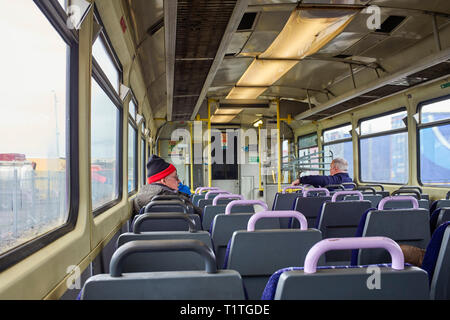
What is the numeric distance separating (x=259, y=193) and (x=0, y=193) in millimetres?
9875

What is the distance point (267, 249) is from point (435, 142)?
5.32m

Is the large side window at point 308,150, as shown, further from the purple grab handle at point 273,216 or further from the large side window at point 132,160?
the purple grab handle at point 273,216

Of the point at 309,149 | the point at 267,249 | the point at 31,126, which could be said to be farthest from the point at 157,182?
the point at 309,149

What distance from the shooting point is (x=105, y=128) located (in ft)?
12.1

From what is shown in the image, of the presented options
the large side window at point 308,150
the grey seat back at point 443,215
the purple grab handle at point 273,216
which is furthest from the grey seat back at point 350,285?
the large side window at point 308,150

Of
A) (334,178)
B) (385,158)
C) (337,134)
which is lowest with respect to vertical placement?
(334,178)

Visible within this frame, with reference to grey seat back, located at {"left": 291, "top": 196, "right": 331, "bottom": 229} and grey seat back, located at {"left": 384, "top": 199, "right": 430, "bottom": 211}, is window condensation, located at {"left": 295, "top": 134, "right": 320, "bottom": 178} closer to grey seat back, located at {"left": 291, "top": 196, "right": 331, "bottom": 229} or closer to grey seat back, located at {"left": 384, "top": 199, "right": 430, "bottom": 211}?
grey seat back, located at {"left": 291, "top": 196, "right": 331, "bottom": 229}

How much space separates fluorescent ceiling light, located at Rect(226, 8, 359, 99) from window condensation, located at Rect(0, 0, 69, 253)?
2367 millimetres

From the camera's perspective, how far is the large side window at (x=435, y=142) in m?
5.53

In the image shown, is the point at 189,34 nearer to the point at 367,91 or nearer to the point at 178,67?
the point at 178,67

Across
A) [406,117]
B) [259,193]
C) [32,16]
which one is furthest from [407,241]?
[259,193]

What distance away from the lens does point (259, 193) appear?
11.1 metres

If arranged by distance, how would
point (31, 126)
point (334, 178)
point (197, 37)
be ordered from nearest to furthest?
1. point (31, 126)
2. point (197, 37)
3. point (334, 178)

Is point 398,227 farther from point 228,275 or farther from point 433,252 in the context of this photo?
point 228,275
